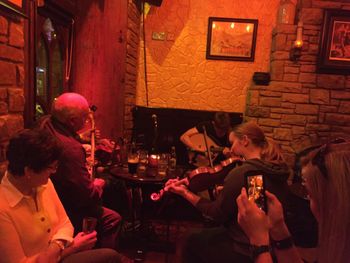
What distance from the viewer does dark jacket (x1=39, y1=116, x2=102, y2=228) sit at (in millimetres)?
2021

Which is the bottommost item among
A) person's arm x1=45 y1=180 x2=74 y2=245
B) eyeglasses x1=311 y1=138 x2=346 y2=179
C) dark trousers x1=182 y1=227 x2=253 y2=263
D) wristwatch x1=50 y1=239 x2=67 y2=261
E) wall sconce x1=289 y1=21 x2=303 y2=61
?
dark trousers x1=182 y1=227 x2=253 y2=263

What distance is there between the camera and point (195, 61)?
4672 millimetres

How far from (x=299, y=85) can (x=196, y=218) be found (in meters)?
2.22

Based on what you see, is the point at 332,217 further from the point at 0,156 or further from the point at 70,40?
the point at 70,40

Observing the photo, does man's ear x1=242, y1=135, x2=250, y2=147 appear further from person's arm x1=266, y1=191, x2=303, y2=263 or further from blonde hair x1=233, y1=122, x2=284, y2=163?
person's arm x1=266, y1=191, x2=303, y2=263

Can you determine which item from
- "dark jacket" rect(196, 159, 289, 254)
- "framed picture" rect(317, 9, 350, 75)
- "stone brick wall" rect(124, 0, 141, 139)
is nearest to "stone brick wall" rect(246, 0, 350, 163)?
"framed picture" rect(317, 9, 350, 75)

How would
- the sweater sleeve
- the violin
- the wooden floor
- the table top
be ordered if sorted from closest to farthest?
the sweater sleeve → the violin → the table top → the wooden floor

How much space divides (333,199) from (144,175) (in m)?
1.76

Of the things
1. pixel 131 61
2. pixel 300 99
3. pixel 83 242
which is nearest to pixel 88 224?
pixel 83 242

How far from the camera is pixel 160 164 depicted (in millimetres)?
2686

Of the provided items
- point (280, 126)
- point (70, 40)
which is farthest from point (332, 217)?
point (280, 126)

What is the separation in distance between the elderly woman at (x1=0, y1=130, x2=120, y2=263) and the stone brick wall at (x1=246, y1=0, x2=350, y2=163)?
3.26m

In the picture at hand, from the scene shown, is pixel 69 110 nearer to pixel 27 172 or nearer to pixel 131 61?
pixel 27 172

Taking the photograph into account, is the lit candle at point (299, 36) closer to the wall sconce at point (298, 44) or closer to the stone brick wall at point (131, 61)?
the wall sconce at point (298, 44)
